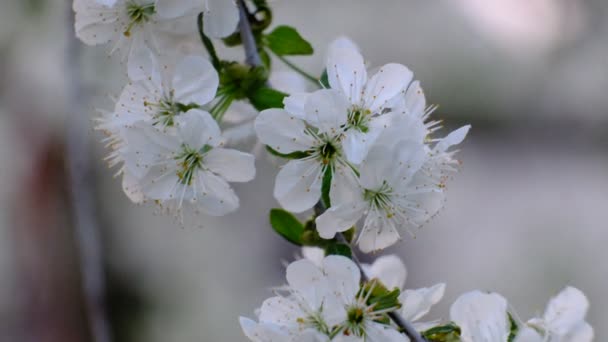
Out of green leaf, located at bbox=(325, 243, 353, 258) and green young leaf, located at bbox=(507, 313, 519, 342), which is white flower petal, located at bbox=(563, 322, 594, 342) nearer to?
green young leaf, located at bbox=(507, 313, 519, 342)

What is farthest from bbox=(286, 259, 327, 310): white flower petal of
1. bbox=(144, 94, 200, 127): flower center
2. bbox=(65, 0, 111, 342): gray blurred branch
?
bbox=(65, 0, 111, 342): gray blurred branch

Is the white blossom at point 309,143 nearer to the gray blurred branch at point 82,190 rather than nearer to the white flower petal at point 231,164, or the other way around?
the white flower petal at point 231,164

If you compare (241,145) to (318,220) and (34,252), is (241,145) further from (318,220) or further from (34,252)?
(34,252)

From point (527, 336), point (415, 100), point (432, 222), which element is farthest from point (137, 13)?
point (432, 222)

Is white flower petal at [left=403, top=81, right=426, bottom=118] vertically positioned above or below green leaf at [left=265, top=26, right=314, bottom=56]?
below

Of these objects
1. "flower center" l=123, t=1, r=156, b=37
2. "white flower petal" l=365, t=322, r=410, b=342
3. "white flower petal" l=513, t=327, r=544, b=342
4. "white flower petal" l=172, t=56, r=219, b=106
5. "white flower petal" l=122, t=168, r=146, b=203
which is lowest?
"white flower petal" l=513, t=327, r=544, b=342

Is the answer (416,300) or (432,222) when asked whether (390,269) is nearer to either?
(416,300)

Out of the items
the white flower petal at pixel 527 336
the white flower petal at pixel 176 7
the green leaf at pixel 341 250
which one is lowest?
the white flower petal at pixel 527 336

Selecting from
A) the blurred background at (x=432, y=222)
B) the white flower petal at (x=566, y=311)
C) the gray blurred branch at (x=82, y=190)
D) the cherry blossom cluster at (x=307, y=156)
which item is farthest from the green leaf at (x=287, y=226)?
the blurred background at (x=432, y=222)
